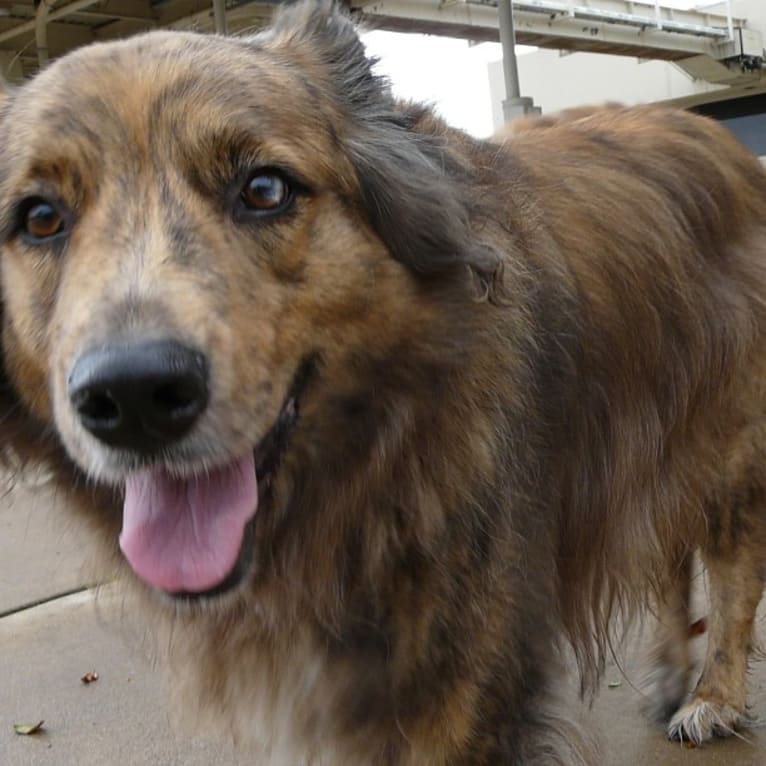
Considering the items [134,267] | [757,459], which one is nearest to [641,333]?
[757,459]

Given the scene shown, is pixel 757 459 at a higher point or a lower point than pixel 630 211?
lower

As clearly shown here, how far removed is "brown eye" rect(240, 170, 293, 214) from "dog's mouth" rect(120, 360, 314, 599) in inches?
13.1

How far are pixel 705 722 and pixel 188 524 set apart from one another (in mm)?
2030

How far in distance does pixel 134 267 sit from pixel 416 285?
0.69 m

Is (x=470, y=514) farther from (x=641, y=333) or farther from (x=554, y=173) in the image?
(x=554, y=173)

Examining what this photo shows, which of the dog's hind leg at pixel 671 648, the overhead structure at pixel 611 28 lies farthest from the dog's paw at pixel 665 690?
the overhead structure at pixel 611 28

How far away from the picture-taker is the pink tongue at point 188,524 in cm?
196

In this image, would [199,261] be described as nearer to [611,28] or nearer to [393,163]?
[393,163]

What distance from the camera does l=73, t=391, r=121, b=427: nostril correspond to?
1729 mm

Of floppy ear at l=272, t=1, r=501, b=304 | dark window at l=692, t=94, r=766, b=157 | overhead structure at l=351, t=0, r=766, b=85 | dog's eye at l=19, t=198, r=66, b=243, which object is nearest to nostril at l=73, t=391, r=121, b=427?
dog's eye at l=19, t=198, r=66, b=243

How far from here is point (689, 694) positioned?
3.45m

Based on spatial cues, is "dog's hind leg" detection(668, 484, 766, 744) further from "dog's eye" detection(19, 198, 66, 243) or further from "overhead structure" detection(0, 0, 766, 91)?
"dog's eye" detection(19, 198, 66, 243)

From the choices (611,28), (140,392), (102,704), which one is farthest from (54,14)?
(611,28)

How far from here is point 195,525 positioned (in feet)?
6.54
